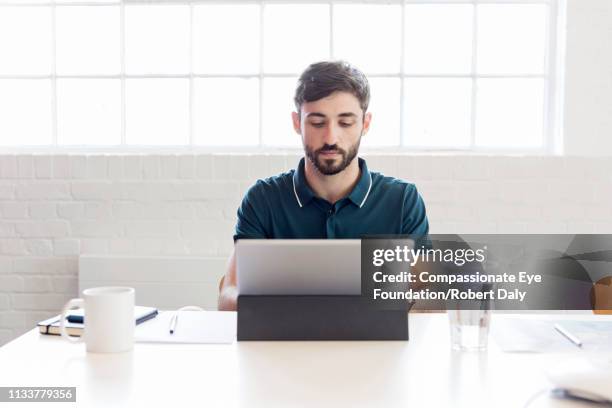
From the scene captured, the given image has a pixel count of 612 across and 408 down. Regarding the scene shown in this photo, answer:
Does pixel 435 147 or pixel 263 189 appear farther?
pixel 435 147

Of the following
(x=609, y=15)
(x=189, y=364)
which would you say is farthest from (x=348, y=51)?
(x=189, y=364)

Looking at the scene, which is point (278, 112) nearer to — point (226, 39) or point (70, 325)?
point (226, 39)

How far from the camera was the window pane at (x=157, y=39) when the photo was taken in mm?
3348

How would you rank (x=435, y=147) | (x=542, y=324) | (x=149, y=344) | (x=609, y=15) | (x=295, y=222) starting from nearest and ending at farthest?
1. (x=149, y=344)
2. (x=542, y=324)
3. (x=295, y=222)
4. (x=609, y=15)
5. (x=435, y=147)

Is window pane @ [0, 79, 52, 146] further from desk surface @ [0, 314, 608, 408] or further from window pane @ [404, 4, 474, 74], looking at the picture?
desk surface @ [0, 314, 608, 408]

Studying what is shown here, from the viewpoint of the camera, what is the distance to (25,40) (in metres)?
3.43

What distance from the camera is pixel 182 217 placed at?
324 cm

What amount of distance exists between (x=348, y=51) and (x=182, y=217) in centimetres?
111

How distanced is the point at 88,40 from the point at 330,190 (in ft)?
5.68

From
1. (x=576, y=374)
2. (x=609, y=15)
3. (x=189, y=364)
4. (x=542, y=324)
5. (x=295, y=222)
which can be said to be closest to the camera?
(x=576, y=374)

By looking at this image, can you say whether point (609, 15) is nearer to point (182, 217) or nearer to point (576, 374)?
point (182, 217)

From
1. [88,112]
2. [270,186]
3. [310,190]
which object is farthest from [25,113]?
[310,190]

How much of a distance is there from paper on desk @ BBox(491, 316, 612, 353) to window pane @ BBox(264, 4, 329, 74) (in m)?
1.93

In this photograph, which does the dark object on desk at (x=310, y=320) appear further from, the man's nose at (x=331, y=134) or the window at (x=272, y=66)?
the window at (x=272, y=66)
